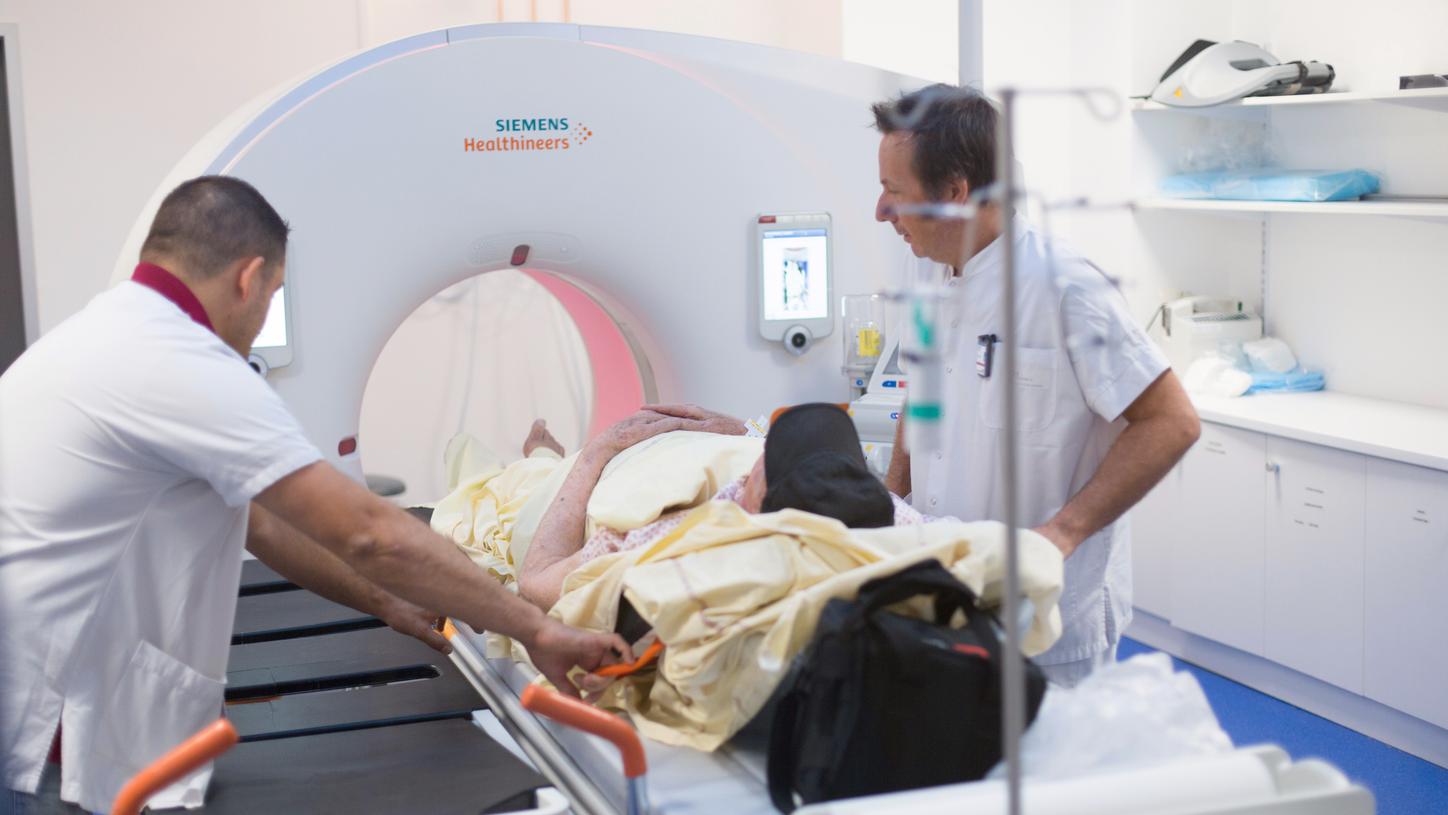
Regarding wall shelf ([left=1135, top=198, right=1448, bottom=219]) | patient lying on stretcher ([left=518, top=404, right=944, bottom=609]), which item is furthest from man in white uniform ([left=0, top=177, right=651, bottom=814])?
wall shelf ([left=1135, top=198, right=1448, bottom=219])

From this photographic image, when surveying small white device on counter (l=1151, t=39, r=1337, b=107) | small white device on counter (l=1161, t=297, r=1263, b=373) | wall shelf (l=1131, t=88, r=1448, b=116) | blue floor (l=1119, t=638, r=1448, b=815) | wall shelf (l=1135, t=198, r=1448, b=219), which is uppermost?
small white device on counter (l=1151, t=39, r=1337, b=107)

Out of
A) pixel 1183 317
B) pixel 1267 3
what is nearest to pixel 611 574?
pixel 1183 317

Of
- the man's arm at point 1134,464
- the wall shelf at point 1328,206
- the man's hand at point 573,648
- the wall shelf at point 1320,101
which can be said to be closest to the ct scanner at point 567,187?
the man's hand at point 573,648

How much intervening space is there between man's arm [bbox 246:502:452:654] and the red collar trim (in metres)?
0.48

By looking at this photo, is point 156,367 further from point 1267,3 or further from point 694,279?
point 1267,3

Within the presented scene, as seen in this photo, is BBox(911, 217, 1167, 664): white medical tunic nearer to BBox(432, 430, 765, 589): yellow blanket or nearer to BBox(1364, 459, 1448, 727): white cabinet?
BBox(432, 430, 765, 589): yellow blanket

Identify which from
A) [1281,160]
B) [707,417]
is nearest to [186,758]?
[707,417]

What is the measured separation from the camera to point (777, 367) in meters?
3.06

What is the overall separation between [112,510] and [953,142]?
1.20 metres

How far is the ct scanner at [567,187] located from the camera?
2.64m

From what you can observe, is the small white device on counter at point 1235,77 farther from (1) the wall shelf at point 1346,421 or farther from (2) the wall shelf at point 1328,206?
(1) the wall shelf at point 1346,421

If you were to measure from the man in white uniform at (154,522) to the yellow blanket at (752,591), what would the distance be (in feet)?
0.49

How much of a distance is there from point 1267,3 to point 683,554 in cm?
316

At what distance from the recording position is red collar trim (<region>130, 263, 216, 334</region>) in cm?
175
